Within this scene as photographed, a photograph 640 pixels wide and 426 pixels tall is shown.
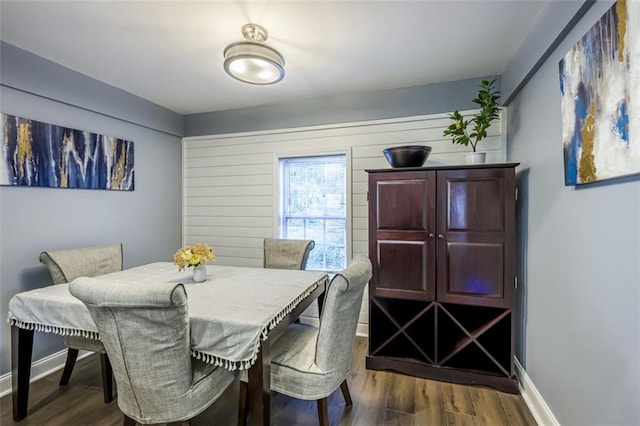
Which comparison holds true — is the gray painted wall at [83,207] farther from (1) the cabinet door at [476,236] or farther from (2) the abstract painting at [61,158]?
(1) the cabinet door at [476,236]

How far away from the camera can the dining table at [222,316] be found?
1.39 metres

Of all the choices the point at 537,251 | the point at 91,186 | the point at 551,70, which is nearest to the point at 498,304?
the point at 537,251

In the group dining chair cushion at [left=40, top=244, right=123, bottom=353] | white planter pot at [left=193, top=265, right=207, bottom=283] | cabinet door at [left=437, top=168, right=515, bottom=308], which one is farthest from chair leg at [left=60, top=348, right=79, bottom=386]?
cabinet door at [left=437, top=168, right=515, bottom=308]

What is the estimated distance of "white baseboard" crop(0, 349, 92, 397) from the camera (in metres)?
2.17

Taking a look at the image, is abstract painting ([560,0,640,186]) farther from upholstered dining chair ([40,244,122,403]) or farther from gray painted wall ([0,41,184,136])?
gray painted wall ([0,41,184,136])

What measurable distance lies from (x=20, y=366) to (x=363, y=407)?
220cm

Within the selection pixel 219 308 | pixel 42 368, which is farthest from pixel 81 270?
pixel 219 308

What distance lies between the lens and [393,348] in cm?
Answer: 260

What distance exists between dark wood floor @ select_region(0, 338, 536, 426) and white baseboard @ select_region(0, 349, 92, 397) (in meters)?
0.08

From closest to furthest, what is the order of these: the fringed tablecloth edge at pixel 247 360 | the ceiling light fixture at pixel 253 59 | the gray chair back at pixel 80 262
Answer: the fringed tablecloth edge at pixel 247 360 → the ceiling light fixture at pixel 253 59 → the gray chair back at pixel 80 262

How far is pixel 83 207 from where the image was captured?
2.74 m

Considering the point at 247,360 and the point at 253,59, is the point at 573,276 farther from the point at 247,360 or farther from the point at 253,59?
the point at 253,59

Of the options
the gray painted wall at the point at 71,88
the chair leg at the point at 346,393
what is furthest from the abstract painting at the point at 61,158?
the chair leg at the point at 346,393

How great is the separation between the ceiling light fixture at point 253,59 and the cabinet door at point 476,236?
4.77ft
